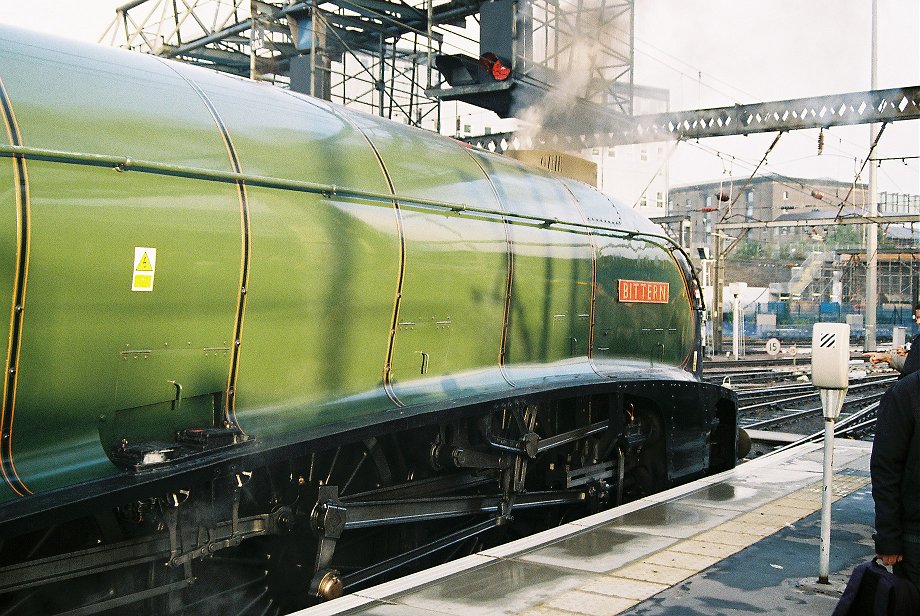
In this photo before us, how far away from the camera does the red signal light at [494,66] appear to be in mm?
15094

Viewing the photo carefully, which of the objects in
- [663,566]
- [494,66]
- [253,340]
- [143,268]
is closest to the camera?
[143,268]

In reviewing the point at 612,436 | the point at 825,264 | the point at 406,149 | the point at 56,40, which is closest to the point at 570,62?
the point at 612,436

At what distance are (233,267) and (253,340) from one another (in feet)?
1.33

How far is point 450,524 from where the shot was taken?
263 inches

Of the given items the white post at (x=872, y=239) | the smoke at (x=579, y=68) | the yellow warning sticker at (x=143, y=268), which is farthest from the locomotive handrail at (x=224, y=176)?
the white post at (x=872, y=239)

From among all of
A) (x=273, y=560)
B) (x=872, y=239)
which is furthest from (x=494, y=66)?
(x=872, y=239)

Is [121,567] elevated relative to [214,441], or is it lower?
lower

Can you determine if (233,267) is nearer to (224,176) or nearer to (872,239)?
(224,176)

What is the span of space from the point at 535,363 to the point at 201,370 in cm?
321

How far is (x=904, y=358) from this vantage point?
594 cm

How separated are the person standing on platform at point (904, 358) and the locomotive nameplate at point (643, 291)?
7.97 feet

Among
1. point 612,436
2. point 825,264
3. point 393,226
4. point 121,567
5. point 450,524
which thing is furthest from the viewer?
point 825,264

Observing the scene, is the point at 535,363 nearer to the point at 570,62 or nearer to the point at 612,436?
the point at 612,436

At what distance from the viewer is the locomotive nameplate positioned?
8.31 metres
